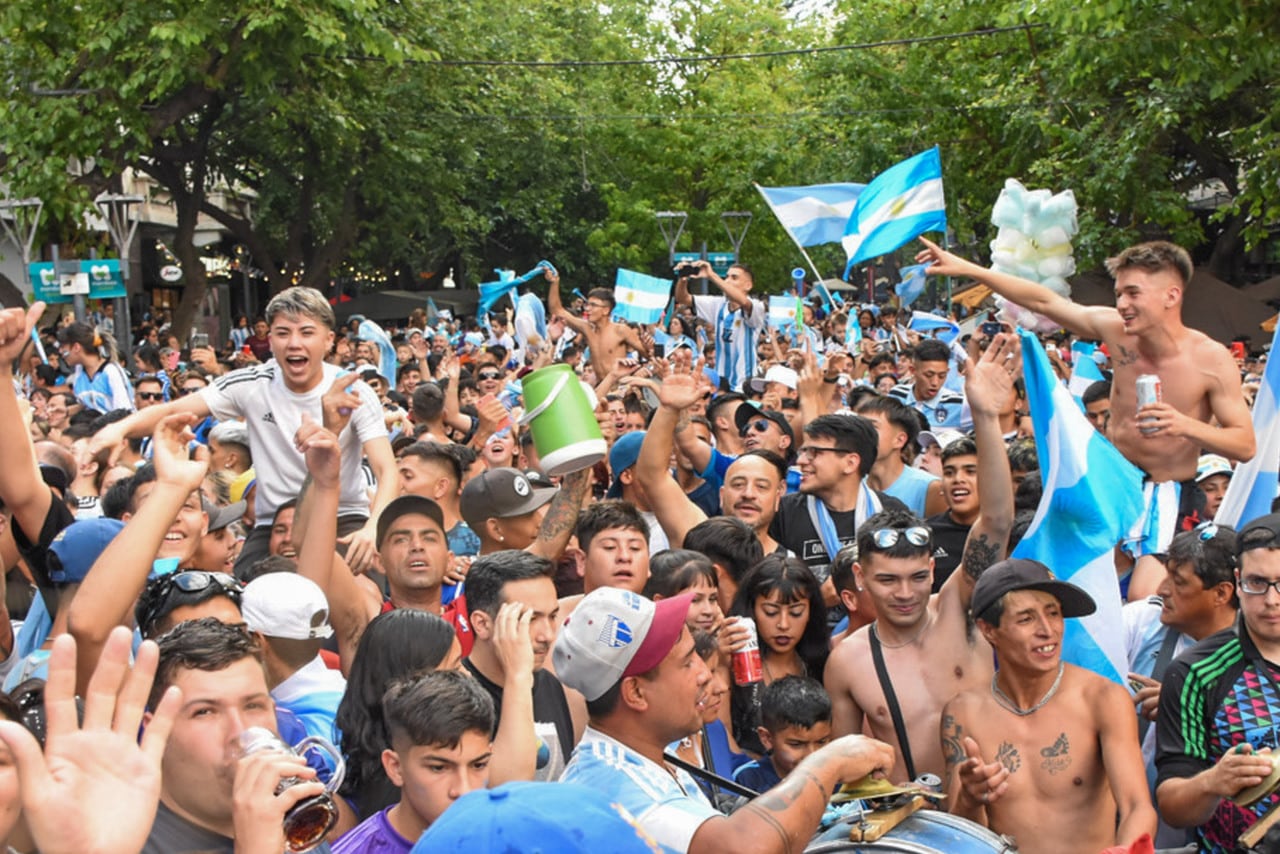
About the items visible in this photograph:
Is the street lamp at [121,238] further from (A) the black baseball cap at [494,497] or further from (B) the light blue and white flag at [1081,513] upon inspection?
(B) the light blue and white flag at [1081,513]

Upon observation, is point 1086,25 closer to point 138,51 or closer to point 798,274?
point 798,274

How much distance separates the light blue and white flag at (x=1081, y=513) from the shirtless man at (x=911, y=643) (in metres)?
0.37

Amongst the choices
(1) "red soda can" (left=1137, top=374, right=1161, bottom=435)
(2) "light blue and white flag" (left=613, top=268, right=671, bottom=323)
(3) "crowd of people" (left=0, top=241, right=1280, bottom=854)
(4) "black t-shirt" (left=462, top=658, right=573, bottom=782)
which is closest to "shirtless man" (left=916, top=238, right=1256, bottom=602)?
(3) "crowd of people" (left=0, top=241, right=1280, bottom=854)

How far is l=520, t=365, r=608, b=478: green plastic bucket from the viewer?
6.15 m

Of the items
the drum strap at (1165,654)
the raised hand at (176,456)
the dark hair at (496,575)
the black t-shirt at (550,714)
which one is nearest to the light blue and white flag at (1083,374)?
the drum strap at (1165,654)

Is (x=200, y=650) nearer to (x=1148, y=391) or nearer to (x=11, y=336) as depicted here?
(x=11, y=336)

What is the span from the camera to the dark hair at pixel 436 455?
7305 millimetres

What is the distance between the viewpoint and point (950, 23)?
24609 millimetres

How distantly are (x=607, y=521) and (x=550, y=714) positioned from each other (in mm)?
1295

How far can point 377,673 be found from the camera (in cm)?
411

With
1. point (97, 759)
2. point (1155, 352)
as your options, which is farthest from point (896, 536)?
point (97, 759)

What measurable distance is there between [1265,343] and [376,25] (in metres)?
15.4

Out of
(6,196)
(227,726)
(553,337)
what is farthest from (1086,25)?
(6,196)

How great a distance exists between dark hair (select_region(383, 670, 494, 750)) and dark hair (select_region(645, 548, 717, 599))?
1511 mm
